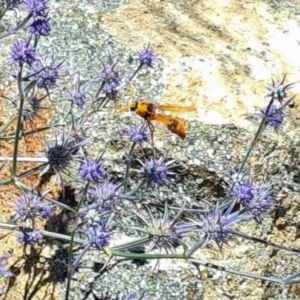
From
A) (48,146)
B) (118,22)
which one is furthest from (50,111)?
(48,146)

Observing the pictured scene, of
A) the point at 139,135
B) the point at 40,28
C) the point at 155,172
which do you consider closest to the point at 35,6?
the point at 40,28

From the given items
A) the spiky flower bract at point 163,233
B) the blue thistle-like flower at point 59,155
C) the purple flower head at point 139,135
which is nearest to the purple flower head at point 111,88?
the purple flower head at point 139,135

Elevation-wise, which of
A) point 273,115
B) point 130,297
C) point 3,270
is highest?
point 273,115

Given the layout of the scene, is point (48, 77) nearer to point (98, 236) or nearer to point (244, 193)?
point (98, 236)

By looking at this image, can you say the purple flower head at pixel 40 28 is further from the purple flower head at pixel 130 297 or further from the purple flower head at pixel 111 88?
the purple flower head at pixel 130 297

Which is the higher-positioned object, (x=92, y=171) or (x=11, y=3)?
(x=11, y=3)

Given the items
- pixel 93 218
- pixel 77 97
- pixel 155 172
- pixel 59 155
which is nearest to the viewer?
pixel 93 218

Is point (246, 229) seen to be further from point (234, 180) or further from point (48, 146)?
point (48, 146)
